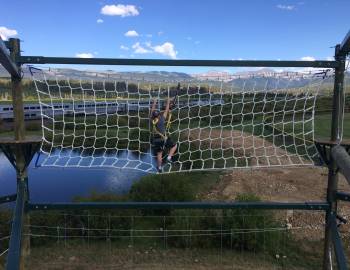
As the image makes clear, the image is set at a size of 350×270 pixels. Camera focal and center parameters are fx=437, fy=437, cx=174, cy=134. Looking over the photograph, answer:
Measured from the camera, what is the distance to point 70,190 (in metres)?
17.1

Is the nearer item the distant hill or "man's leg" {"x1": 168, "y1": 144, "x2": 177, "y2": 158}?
the distant hill

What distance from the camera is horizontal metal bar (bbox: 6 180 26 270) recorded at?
3.53 meters

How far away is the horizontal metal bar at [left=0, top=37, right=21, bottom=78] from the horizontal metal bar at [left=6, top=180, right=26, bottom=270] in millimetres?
1122

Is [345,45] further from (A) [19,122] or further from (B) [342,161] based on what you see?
(A) [19,122]

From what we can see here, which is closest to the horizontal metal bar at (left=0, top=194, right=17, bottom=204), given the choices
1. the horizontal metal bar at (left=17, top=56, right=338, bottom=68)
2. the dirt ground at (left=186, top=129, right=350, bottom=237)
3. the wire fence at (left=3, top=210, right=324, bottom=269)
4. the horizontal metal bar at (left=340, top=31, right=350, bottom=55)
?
the horizontal metal bar at (left=17, top=56, right=338, bottom=68)

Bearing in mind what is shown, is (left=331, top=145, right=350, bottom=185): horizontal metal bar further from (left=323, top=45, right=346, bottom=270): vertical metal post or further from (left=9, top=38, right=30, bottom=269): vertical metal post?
(left=9, top=38, right=30, bottom=269): vertical metal post

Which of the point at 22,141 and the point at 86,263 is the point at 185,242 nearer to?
the point at 86,263

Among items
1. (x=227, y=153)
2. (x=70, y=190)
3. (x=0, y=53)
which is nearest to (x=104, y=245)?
(x=0, y=53)

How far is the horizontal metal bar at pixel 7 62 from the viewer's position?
141 inches

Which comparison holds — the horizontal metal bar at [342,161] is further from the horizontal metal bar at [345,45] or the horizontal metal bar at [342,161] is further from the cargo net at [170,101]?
the cargo net at [170,101]

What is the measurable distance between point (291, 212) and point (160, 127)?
233 inches

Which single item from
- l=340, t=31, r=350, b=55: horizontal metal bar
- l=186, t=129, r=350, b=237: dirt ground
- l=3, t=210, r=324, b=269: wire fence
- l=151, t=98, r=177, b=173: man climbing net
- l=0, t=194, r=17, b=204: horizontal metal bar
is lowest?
l=186, t=129, r=350, b=237: dirt ground

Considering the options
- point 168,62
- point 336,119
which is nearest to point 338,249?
point 336,119

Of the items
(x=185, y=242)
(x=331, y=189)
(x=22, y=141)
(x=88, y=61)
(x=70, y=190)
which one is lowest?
(x=70, y=190)
